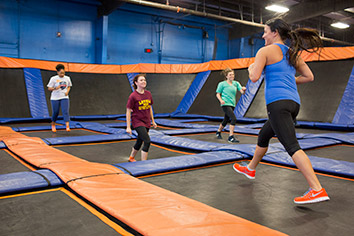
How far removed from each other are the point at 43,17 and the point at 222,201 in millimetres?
10948

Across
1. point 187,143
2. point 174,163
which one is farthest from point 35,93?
point 174,163

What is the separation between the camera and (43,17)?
10594 mm

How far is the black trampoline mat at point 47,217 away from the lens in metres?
1.34

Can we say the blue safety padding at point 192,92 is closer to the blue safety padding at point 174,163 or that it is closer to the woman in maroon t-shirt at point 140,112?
the woman in maroon t-shirt at point 140,112

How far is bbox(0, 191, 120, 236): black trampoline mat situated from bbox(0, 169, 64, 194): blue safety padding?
0.32 ft

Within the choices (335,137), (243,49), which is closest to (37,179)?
(335,137)

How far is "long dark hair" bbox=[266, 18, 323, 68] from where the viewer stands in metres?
1.81

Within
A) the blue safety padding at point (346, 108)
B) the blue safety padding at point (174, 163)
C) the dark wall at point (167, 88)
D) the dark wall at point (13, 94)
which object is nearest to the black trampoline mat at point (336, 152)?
the blue safety padding at point (174, 163)

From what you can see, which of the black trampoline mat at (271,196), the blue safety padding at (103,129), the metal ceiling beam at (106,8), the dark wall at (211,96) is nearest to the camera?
the black trampoline mat at (271,196)

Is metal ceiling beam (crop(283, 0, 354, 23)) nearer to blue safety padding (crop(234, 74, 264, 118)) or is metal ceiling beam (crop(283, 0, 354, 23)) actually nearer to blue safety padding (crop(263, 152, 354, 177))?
blue safety padding (crop(234, 74, 264, 118))

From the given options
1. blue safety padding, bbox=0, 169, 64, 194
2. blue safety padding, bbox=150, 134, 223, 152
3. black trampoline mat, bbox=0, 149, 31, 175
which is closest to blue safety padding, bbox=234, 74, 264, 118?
blue safety padding, bbox=150, 134, 223, 152

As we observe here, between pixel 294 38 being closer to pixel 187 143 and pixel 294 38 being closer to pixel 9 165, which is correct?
pixel 187 143

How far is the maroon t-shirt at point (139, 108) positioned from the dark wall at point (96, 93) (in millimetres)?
5499

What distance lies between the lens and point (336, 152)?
357cm
